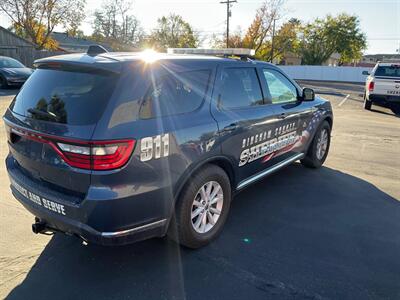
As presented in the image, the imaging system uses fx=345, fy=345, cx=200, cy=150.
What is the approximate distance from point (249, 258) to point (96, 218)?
143 centimetres

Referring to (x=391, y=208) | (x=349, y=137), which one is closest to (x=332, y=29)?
(x=349, y=137)

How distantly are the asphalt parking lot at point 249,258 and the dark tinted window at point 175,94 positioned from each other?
1.32m

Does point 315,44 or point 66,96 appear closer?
point 66,96

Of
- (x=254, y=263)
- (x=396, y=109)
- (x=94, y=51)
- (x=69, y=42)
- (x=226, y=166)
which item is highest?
(x=69, y=42)

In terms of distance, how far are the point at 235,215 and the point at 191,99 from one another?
62.0 inches

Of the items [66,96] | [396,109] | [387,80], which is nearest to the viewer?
[66,96]

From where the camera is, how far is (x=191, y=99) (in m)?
2.98

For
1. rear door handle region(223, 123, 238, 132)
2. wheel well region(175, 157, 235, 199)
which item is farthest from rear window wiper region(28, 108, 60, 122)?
rear door handle region(223, 123, 238, 132)

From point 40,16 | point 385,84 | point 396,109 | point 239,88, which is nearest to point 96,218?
point 239,88

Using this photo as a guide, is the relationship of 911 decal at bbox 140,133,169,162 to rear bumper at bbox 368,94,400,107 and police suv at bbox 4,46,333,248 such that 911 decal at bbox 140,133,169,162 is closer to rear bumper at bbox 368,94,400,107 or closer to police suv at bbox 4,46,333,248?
police suv at bbox 4,46,333,248

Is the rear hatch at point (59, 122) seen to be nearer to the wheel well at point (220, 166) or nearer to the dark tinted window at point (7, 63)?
the wheel well at point (220, 166)

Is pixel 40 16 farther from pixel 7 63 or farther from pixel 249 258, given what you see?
pixel 249 258

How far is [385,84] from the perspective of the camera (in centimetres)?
1215

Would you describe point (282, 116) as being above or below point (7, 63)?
below
